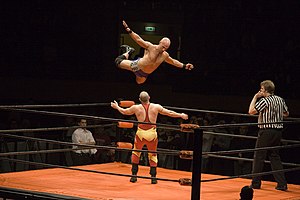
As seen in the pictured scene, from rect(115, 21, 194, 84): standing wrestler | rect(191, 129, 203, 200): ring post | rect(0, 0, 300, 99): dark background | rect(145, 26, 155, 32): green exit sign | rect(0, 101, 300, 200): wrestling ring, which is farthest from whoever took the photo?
rect(145, 26, 155, 32): green exit sign

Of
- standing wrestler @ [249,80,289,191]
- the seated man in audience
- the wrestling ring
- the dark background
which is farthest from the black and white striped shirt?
the dark background

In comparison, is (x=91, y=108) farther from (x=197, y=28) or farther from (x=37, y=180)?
(x=37, y=180)

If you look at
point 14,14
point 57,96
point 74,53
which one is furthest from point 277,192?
point 14,14

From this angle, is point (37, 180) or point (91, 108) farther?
point (91, 108)

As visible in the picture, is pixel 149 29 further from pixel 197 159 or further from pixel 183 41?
pixel 197 159

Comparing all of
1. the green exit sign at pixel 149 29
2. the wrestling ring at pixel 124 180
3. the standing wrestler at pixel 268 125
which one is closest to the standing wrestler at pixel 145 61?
the wrestling ring at pixel 124 180

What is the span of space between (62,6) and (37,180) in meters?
6.63

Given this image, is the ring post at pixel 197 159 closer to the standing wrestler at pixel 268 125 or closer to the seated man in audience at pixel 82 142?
the standing wrestler at pixel 268 125

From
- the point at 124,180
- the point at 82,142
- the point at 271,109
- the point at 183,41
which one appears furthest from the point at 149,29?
the point at 271,109

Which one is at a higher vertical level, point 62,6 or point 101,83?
point 62,6

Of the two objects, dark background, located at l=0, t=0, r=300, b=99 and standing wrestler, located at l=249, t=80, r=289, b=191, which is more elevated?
dark background, located at l=0, t=0, r=300, b=99

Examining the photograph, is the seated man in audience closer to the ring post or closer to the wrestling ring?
the wrestling ring

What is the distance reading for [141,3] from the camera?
13.5m

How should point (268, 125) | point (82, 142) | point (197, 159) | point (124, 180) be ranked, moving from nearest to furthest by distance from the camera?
point (197, 159)
point (268, 125)
point (124, 180)
point (82, 142)
